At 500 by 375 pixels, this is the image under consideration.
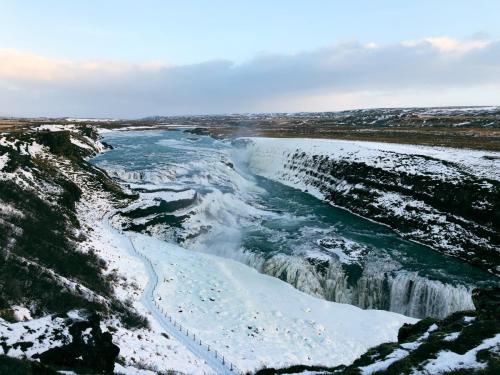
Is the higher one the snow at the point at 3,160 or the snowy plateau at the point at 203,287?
the snow at the point at 3,160

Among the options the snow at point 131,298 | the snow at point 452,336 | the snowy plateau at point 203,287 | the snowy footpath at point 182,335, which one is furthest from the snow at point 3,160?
the snow at point 452,336

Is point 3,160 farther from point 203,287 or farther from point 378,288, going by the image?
point 378,288

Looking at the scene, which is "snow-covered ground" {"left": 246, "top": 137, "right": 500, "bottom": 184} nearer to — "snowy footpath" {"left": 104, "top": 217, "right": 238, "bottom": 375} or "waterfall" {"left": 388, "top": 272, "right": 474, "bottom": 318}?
"waterfall" {"left": 388, "top": 272, "right": 474, "bottom": 318}

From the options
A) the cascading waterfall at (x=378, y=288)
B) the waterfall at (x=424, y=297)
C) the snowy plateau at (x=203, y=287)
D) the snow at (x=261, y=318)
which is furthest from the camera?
the cascading waterfall at (x=378, y=288)

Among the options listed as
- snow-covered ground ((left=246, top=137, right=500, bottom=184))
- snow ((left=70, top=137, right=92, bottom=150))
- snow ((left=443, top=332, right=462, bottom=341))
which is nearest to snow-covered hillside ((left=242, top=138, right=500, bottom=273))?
snow-covered ground ((left=246, top=137, right=500, bottom=184))

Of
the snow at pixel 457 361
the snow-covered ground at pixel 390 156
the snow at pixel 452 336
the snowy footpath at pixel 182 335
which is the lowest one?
the snowy footpath at pixel 182 335

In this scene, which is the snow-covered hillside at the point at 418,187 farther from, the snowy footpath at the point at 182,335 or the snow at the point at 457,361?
the snow at the point at 457,361
